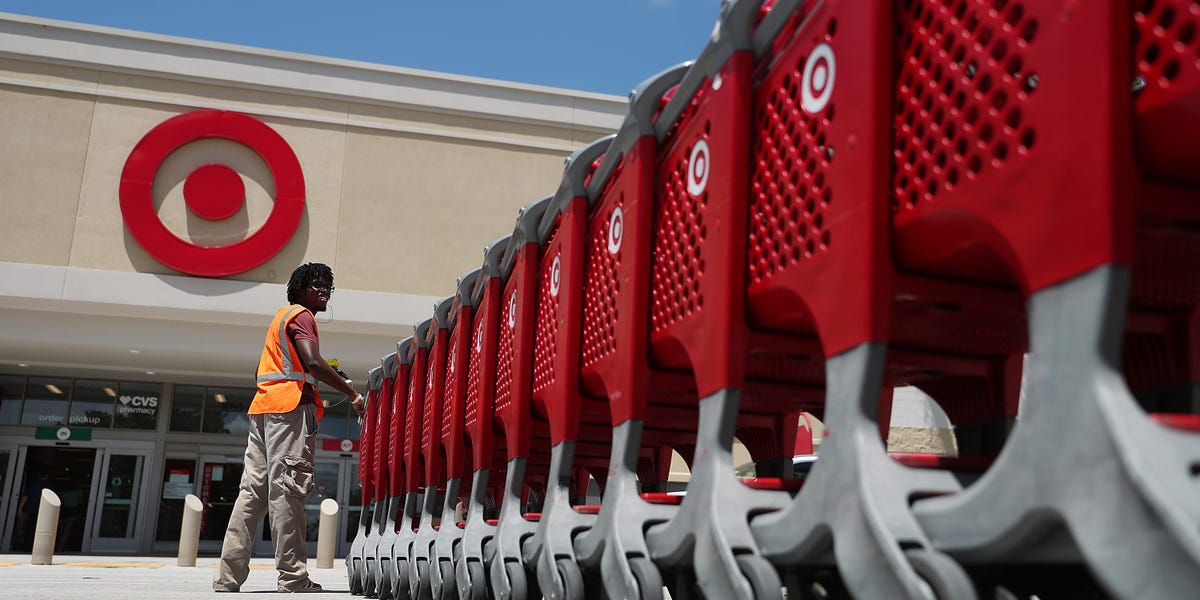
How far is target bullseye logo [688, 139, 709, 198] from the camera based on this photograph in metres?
2.29

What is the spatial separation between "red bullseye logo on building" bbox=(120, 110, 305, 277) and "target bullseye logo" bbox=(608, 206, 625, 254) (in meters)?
12.8

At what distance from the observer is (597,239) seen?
10.1 feet

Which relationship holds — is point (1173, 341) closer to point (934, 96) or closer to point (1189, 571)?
point (934, 96)

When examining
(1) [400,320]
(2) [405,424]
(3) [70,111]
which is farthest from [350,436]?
(2) [405,424]

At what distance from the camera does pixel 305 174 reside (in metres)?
15.3

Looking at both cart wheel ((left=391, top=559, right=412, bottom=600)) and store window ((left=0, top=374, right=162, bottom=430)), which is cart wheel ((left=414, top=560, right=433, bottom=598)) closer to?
cart wheel ((left=391, top=559, right=412, bottom=600))

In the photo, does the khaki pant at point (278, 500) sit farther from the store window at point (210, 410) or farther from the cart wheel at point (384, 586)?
the store window at point (210, 410)

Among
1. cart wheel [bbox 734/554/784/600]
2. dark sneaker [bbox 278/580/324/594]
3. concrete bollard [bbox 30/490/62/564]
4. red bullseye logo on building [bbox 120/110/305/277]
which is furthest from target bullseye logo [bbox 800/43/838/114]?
red bullseye logo on building [bbox 120/110/305/277]

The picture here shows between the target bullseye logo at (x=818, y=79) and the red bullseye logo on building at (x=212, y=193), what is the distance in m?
13.9

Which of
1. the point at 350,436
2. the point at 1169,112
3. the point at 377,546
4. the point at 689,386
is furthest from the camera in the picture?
the point at 350,436

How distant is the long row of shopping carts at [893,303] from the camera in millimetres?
1122

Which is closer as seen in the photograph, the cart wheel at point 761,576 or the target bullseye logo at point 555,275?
the cart wheel at point 761,576

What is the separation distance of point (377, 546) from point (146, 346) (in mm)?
10261

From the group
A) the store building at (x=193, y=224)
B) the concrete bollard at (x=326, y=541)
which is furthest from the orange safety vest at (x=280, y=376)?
the store building at (x=193, y=224)
